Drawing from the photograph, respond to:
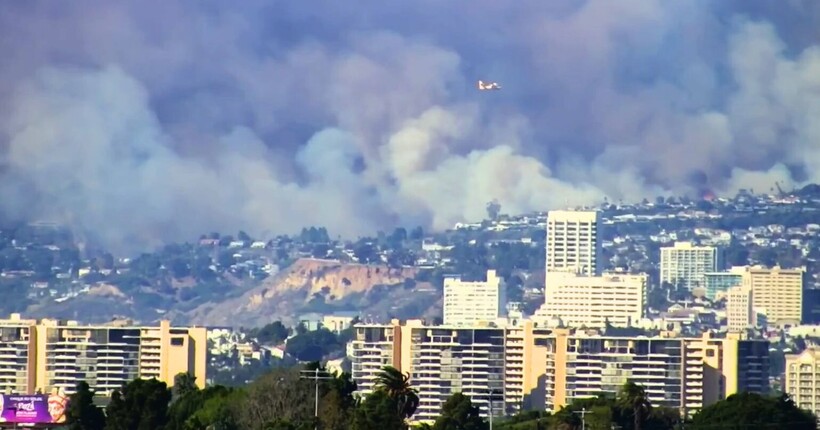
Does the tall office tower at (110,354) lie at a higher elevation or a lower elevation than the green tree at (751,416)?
higher

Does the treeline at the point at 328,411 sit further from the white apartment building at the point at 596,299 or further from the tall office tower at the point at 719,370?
the white apartment building at the point at 596,299

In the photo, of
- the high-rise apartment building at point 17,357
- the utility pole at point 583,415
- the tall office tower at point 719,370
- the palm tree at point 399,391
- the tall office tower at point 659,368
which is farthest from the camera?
the high-rise apartment building at point 17,357

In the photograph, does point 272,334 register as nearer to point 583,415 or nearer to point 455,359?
point 455,359

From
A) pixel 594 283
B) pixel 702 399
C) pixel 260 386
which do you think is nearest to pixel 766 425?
pixel 260 386

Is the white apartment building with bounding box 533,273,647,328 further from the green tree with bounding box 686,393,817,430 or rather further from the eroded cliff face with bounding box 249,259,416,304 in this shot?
the green tree with bounding box 686,393,817,430

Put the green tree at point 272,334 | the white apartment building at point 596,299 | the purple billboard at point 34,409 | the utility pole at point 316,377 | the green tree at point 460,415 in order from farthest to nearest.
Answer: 1. the white apartment building at point 596,299
2. the green tree at point 272,334
3. the purple billboard at point 34,409
4. the green tree at point 460,415
5. the utility pole at point 316,377

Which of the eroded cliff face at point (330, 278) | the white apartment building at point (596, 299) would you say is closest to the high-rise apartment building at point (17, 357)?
the white apartment building at point (596, 299)

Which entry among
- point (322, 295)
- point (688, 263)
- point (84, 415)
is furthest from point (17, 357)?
point (688, 263)

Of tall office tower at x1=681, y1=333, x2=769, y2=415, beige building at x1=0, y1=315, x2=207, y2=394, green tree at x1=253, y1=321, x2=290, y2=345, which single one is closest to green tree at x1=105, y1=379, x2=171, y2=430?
tall office tower at x1=681, y1=333, x2=769, y2=415
